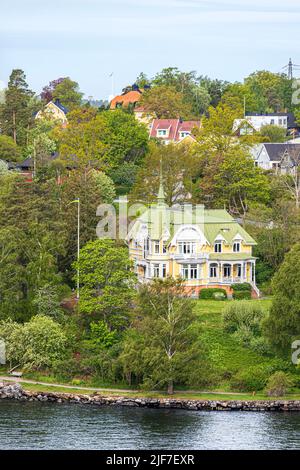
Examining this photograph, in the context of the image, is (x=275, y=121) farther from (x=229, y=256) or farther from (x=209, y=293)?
(x=209, y=293)

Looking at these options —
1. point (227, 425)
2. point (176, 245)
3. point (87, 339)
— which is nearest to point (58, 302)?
point (87, 339)

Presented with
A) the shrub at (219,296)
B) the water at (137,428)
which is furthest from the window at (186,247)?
the water at (137,428)

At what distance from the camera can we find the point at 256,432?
54.5m

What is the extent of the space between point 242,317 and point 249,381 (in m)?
5.79

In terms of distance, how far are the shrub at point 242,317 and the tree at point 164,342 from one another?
14.5 feet

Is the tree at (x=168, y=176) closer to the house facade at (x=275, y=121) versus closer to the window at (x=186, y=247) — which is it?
the window at (x=186, y=247)

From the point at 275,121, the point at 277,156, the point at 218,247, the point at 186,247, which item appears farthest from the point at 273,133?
the point at 186,247

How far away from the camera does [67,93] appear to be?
13812 centimetres

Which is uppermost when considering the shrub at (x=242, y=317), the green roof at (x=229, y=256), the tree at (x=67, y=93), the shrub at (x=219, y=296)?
the tree at (x=67, y=93)

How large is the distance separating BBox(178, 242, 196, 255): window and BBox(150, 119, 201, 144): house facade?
3846cm

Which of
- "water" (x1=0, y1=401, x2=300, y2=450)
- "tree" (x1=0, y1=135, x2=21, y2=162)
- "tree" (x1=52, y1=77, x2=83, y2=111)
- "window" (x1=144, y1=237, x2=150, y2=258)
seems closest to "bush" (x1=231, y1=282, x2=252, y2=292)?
"window" (x1=144, y1=237, x2=150, y2=258)

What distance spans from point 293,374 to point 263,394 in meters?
2.19

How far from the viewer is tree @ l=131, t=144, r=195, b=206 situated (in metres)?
85.8

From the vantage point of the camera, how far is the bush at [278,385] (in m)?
59.7
